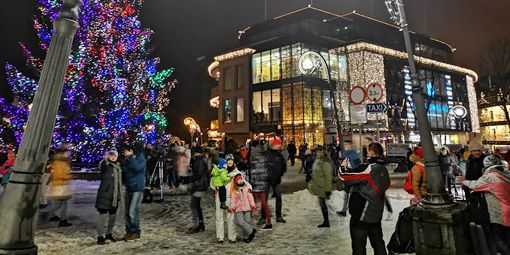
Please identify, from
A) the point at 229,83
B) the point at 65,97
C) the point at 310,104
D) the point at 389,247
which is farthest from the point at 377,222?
the point at 229,83

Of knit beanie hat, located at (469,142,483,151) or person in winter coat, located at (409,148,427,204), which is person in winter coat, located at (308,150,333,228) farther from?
knit beanie hat, located at (469,142,483,151)

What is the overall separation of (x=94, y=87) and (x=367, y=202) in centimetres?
1818

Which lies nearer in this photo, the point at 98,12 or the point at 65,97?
the point at 65,97

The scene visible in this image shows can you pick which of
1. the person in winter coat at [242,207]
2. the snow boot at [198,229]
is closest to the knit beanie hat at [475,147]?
the person in winter coat at [242,207]

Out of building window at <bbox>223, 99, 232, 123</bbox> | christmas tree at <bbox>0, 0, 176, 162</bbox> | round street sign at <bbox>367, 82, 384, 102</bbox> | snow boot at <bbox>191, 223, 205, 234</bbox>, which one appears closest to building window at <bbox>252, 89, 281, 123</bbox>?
building window at <bbox>223, 99, 232, 123</bbox>

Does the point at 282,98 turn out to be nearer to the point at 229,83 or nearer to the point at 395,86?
the point at 229,83

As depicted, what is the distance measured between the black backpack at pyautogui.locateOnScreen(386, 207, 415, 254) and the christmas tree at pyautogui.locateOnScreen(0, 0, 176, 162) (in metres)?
16.8

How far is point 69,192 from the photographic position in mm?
8641

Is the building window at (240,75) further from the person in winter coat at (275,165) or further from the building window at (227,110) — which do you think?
the person in winter coat at (275,165)

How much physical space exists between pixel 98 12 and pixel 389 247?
1983cm

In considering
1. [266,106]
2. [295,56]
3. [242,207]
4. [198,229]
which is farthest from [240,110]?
[242,207]

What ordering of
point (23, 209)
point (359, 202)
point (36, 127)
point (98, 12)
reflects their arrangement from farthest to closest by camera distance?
point (98, 12)
point (359, 202)
point (36, 127)
point (23, 209)

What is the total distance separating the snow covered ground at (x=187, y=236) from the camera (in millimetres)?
6477

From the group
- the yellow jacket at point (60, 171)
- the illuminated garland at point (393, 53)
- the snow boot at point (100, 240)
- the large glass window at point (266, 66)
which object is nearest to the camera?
the snow boot at point (100, 240)
